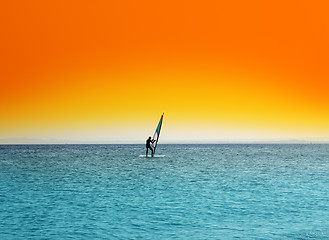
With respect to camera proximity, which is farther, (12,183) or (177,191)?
(12,183)

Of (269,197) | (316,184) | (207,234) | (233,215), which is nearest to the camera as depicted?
(207,234)

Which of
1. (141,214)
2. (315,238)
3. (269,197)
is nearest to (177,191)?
(269,197)

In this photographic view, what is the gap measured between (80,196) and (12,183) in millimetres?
13849

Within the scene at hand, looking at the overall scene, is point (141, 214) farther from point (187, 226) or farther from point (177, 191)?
point (177, 191)

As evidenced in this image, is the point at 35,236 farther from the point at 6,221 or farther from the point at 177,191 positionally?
the point at 177,191

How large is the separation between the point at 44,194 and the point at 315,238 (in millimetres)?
22294

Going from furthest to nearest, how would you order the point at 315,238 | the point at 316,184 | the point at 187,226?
the point at 316,184 → the point at 187,226 → the point at 315,238

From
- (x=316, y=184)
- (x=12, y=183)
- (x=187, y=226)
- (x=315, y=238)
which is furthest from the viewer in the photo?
(x=12, y=183)

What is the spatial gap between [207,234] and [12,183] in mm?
28923

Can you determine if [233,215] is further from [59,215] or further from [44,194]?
[44,194]

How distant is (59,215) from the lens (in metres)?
24.2

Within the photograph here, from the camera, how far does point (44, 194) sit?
33531mm

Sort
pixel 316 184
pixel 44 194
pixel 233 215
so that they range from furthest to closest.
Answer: pixel 316 184, pixel 44 194, pixel 233 215

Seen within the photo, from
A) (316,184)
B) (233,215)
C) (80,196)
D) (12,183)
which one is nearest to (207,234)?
(233,215)
